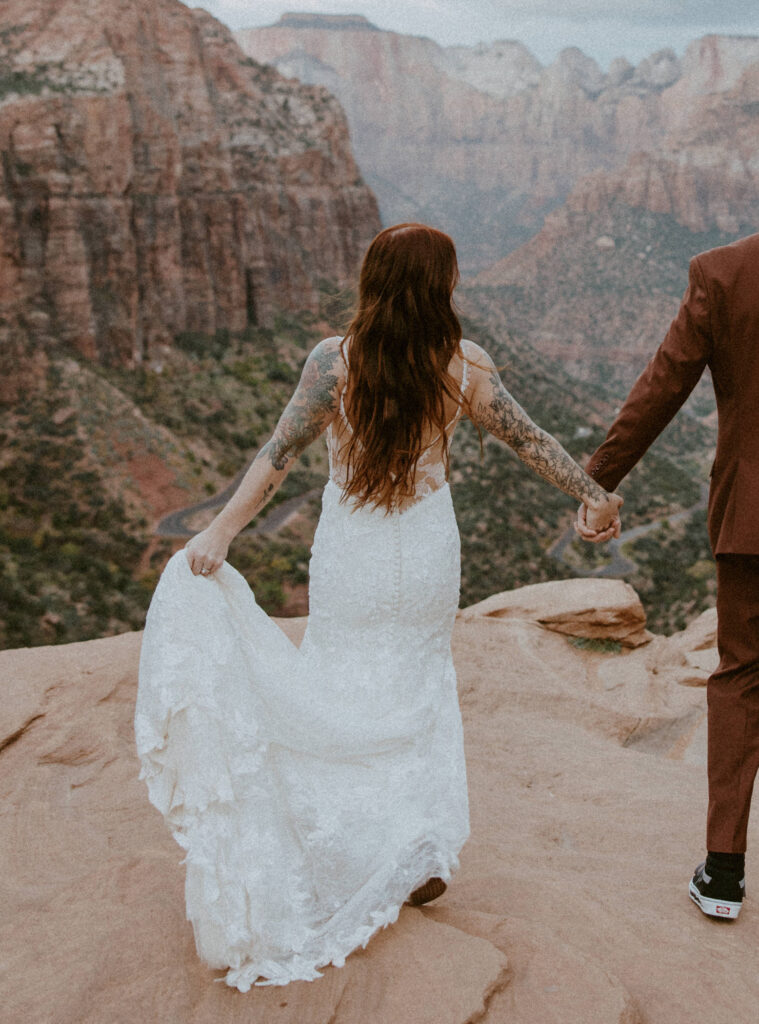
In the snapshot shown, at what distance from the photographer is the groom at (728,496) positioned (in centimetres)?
315

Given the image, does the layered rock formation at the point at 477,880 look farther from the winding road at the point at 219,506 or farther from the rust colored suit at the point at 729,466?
the winding road at the point at 219,506

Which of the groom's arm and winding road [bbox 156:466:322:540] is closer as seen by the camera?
the groom's arm

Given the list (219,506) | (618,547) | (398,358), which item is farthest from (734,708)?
(618,547)

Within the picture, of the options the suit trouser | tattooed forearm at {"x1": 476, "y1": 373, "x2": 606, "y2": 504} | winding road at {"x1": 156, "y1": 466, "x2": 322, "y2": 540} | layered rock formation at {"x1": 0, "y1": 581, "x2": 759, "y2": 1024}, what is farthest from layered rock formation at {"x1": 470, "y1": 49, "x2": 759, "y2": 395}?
the suit trouser

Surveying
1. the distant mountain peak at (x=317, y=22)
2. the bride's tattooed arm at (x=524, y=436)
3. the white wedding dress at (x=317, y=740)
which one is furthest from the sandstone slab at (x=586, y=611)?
the distant mountain peak at (x=317, y=22)

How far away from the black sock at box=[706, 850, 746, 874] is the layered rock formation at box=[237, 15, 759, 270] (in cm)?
17052

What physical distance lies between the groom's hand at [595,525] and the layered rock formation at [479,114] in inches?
6678

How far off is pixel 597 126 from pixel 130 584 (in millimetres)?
181324

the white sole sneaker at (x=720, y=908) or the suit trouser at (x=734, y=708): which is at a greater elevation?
the suit trouser at (x=734, y=708)

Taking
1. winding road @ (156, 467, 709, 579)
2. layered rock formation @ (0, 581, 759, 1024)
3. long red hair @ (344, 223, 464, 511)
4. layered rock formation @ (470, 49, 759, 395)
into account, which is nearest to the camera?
layered rock formation @ (0, 581, 759, 1024)

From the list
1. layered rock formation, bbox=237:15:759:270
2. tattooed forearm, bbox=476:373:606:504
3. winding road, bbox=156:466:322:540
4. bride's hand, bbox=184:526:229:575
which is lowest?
winding road, bbox=156:466:322:540

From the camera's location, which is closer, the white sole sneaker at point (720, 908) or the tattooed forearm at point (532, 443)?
the tattooed forearm at point (532, 443)

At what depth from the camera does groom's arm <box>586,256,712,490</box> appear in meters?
3.21

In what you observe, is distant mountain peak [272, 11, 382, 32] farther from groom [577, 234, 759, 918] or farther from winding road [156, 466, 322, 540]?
groom [577, 234, 759, 918]
